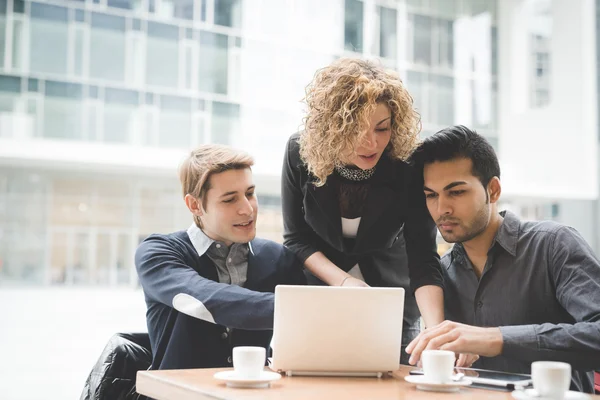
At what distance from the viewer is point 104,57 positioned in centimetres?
614

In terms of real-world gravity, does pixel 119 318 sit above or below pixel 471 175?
below

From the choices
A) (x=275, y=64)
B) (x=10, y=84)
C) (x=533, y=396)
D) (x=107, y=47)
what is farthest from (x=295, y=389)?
(x=275, y=64)

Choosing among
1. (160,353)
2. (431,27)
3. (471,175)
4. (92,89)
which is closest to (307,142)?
(471,175)

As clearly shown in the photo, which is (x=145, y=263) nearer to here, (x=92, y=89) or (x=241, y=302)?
(x=241, y=302)

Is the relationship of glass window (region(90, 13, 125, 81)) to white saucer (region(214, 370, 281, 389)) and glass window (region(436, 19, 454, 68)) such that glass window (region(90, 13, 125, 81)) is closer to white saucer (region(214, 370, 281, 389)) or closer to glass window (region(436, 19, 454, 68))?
glass window (region(436, 19, 454, 68))

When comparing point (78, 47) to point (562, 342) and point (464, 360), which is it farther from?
point (562, 342)

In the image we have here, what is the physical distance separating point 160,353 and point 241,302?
14.0 inches

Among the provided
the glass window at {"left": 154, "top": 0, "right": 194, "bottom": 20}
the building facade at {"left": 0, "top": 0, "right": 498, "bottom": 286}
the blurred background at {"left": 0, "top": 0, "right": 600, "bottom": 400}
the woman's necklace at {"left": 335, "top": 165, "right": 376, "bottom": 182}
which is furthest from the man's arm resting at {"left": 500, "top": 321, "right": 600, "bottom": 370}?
the glass window at {"left": 154, "top": 0, "right": 194, "bottom": 20}

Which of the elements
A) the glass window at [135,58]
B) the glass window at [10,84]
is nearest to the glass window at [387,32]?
the glass window at [135,58]

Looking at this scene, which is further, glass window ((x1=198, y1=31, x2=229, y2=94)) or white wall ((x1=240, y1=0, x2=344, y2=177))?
white wall ((x1=240, y1=0, x2=344, y2=177))

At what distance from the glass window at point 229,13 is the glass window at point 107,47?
3.29 feet

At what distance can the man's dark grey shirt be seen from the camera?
5.88 feet

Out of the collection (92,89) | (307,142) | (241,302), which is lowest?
(241,302)

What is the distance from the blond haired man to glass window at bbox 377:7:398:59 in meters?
5.92
